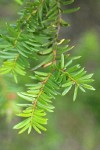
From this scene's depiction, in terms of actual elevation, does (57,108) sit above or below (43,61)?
below

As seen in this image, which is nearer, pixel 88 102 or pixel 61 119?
pixel 88 102

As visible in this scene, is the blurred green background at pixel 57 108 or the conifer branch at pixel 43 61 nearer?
the conifer branch at pixel 43 61

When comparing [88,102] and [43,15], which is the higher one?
[43,15]

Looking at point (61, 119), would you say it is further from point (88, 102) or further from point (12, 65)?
point (12, 65)

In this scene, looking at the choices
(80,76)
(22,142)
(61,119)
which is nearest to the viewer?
(80,76)

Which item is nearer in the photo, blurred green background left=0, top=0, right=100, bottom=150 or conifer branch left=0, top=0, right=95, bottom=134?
conifer branch left=0, top=0, right=95, bottom=134

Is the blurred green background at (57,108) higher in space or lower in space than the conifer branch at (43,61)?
lower

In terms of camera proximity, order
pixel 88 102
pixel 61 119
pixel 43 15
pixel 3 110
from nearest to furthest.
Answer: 1. pixel 43 15
2. pixel 3 110
3. pixel 88 102
4. pixel 61 119


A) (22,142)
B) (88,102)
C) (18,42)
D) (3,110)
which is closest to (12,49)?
(18,42)

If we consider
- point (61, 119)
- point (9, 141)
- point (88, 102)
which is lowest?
point (61, 119)

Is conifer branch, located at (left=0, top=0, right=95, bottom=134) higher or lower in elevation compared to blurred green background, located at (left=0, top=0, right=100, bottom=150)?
higher

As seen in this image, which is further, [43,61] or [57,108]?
[57,108]
